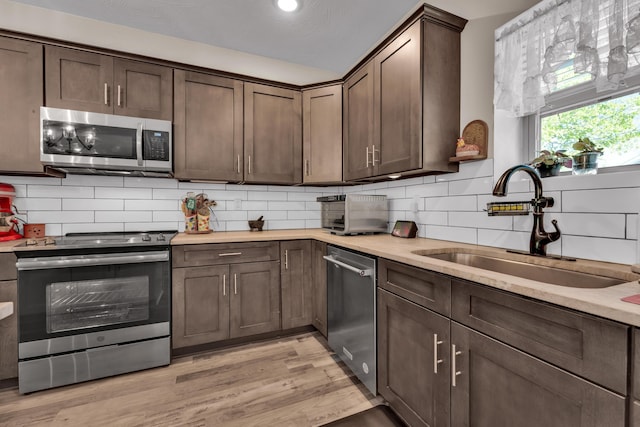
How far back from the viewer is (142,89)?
2.20 m

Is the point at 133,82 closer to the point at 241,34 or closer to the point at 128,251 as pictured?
the point at 241,34

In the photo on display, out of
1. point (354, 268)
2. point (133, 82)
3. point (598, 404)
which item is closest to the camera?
point (598, 404)

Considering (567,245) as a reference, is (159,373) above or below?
below

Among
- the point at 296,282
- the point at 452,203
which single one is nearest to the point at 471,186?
the point at 452,203

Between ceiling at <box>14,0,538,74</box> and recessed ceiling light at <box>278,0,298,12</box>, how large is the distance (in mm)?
47

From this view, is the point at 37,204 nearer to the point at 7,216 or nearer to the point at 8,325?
the point at 7,216

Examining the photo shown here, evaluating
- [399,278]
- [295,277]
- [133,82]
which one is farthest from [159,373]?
Answer: [133,82]

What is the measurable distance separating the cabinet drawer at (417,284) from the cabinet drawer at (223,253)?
1101mm

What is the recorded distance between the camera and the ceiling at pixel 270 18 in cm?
188

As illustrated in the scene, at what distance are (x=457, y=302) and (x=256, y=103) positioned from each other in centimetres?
233

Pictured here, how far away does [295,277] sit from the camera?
2428 millimetres

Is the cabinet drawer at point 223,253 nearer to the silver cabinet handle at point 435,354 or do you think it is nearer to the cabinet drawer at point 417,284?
the cabinet drawer at point 417,284

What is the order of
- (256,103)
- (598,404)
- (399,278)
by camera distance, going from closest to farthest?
(598,404) → (399,278) → (256,103)

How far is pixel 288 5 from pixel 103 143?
165 cm
